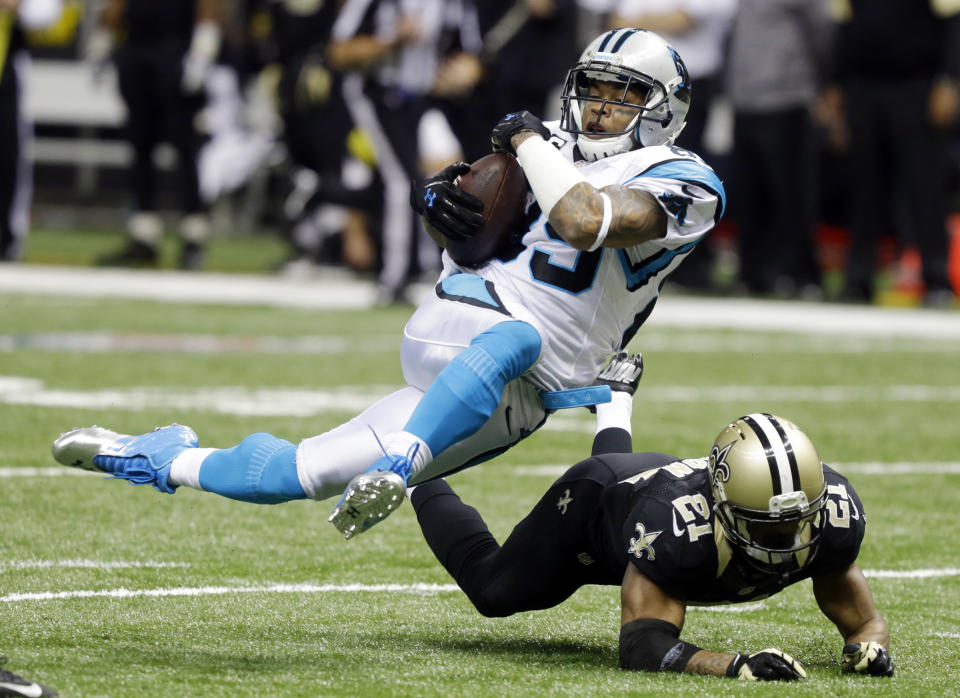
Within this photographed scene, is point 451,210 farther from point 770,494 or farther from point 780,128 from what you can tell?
point 780,128

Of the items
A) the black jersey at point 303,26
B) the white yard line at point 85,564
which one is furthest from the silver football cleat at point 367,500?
the black jersey at point 303,26

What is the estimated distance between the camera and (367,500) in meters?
3.67

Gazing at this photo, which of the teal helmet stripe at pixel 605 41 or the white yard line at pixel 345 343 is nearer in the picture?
the teal helmet stripe at pixel 605 41

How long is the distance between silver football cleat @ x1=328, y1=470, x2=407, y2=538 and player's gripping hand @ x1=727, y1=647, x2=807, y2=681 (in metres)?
0.77

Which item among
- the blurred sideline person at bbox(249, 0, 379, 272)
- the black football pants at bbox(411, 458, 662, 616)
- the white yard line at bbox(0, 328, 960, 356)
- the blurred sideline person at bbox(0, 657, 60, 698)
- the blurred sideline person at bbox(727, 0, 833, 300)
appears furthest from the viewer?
the blurred sideline person at bbox(249, 0, 379, 272)

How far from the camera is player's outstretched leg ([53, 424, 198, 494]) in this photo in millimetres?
4188

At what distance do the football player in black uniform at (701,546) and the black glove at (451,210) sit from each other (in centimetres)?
63

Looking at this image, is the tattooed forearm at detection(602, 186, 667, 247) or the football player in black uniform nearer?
the football player in black uniform

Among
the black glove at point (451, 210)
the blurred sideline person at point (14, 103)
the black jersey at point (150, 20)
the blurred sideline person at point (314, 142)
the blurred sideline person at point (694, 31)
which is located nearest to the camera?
the black glove at point (451, 210)

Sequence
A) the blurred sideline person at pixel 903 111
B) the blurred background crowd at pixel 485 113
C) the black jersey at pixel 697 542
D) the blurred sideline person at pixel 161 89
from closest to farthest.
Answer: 1. the black jersey at pixel 697 542
2. the blurred background crowd at pixel 485 113
3. the blurred sideline person at pixel 903 111
4. the blurred sideline person at pixel 161 89

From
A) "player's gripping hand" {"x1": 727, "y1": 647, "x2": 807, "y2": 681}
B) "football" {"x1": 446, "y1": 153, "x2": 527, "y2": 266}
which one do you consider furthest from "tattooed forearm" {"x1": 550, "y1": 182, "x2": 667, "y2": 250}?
"player's gripping hand" {"x1": 727, "y1": 647, "x2": 807, "y2": 681}

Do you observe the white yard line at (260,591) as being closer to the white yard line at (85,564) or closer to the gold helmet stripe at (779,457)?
the white yard line at (85,564)

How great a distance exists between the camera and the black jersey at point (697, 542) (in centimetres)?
388

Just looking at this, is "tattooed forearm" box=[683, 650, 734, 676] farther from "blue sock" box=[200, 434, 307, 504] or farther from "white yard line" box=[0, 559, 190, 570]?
"white yard line" box=[0, 559, 190, 570]
